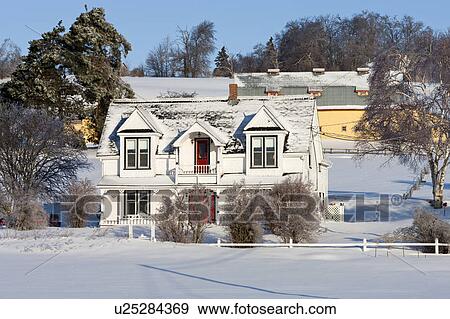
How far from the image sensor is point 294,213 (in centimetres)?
2992

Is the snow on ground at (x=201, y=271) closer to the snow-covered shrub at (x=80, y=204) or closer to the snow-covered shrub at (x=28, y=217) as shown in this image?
the snow-covered shrub at (x=28, y=217)

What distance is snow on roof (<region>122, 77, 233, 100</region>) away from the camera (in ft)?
321

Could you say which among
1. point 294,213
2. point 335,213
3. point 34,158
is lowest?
point 335,213

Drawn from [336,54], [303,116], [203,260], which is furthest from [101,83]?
[336,54]

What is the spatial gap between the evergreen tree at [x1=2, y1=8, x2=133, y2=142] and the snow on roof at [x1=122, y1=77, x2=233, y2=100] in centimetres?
3007

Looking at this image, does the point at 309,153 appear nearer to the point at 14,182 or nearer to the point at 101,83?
the point at 14,182

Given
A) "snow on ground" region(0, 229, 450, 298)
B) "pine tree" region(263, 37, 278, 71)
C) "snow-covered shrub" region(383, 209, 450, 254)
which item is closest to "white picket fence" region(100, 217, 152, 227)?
"snow on ground" region(0, 229, 450, 298)

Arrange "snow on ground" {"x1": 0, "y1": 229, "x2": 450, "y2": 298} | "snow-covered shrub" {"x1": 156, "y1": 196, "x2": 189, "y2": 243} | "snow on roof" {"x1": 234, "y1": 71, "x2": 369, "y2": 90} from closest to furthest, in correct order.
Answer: "snow on ground" {"x1": 0, "y1": 229, "x2": 450, "y2": 298} → "snow-covered shrub" {"x1": 156, "y1": 196, "x2": 189, "y2": 243} → "snow on roof" {"x1": 234, "y1": 71, "x2": 369, "y2": 90}

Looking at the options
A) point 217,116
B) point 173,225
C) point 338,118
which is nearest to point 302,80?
point 338,118

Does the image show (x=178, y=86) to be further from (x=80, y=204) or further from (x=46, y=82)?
(x=80, y=204)

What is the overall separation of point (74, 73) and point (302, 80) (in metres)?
27.9

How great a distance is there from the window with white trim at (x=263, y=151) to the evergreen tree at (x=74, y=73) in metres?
24.7

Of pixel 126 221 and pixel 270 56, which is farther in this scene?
pixel 270 56

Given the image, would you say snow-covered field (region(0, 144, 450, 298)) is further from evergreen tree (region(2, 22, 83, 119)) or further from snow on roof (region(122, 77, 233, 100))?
snow on roof (region(122, 77, 233, 100))
